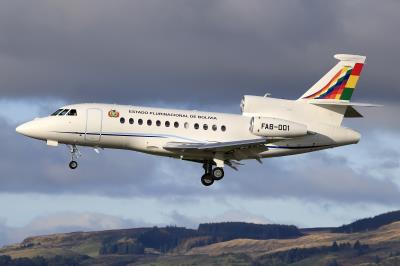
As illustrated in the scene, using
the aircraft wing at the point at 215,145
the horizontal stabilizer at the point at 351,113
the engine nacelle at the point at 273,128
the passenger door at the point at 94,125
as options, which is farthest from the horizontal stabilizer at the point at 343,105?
the passenger door at the point at 94,125

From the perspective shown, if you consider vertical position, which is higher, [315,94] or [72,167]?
[315,94]

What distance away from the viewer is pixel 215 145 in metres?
68.5

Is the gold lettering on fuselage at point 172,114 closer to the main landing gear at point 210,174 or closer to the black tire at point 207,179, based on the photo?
the main landing gear at point 210,174

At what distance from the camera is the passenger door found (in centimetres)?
6950

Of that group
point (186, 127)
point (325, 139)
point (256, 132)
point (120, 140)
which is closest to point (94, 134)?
point (120, 140)

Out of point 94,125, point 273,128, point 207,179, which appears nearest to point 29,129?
point 94,125

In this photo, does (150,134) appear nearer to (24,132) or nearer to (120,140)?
(120,140)

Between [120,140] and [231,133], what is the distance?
24.1 feet

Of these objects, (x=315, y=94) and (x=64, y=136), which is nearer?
(x=64, y=136)

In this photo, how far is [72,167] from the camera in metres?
70.3

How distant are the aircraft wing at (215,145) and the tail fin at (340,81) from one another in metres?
8.15

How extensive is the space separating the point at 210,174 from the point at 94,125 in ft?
Result: 28.6

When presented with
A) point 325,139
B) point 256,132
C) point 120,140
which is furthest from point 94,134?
point 325,139

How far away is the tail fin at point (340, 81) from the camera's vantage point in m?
74.6
